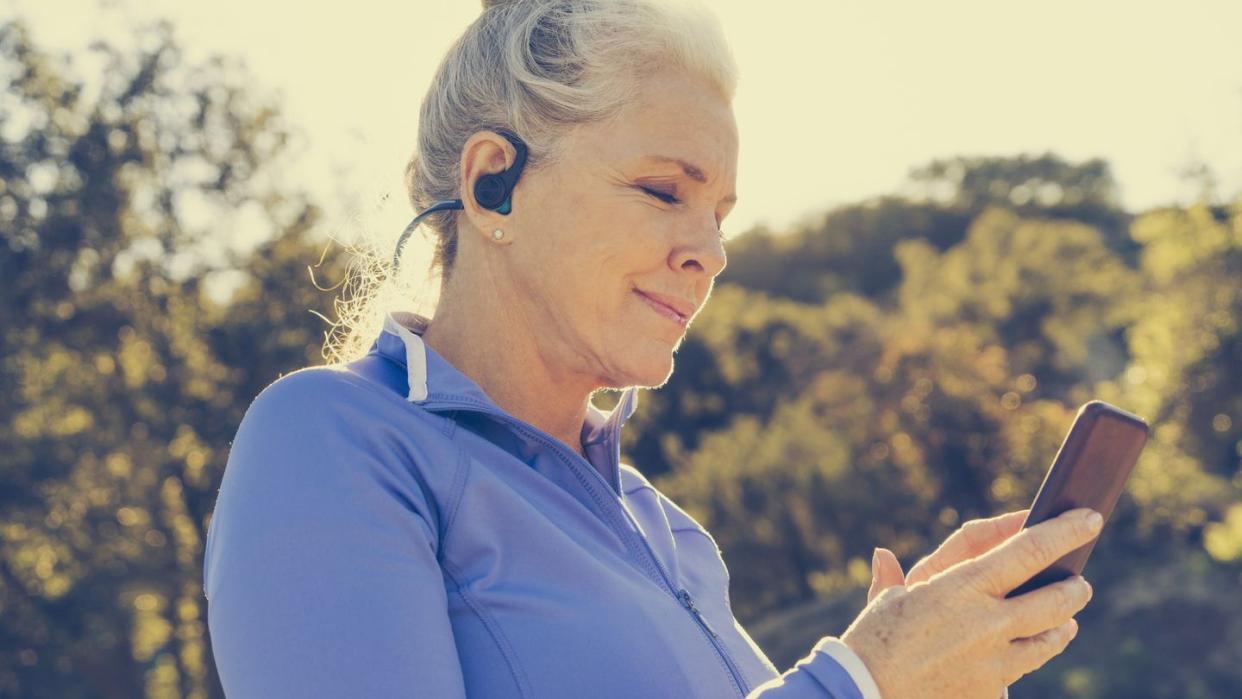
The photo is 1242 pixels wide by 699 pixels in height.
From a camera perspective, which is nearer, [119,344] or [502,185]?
[502,185]

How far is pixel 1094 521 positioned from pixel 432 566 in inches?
30.6

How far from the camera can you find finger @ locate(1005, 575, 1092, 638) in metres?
1.37

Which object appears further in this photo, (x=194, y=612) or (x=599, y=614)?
(x=194, y=612)

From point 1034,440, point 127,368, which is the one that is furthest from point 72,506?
point 1034,440

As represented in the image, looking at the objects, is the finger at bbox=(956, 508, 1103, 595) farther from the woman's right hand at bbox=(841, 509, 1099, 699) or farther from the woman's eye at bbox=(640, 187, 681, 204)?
the woman's eye at bbox=(640, 187, 681, 204)

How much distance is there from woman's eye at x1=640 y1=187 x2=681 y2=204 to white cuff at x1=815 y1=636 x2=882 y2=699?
0.68 metres

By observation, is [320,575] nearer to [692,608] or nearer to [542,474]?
[542,474]

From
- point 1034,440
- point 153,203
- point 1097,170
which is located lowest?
point 153,203

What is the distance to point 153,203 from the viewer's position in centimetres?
1667

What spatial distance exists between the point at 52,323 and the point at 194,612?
434cm

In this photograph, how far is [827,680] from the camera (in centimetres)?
128

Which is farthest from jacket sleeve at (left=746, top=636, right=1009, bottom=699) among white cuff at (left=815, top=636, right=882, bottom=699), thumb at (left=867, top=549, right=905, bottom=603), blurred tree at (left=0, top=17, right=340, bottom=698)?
blurred tree at (left=0, top=17, right=340, bottom=698)

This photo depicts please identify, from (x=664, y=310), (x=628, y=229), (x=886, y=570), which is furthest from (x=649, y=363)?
(x=886, y=570)

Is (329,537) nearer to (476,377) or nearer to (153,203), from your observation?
(476,377)
